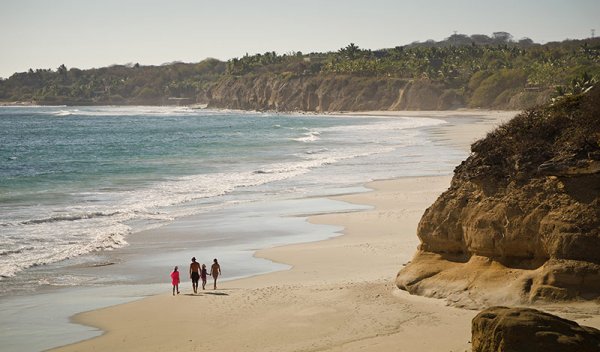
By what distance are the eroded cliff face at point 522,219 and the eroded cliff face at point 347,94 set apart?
137493mm

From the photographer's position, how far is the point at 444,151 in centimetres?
5497

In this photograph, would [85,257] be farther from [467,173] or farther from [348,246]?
[467,173]

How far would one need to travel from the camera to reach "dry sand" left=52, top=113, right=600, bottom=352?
43.3 feet

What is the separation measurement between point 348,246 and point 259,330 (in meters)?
8.79

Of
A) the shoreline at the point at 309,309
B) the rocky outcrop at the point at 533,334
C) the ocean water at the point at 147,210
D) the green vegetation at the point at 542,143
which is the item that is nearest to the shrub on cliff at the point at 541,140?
the green vegetation at the point at 542,143

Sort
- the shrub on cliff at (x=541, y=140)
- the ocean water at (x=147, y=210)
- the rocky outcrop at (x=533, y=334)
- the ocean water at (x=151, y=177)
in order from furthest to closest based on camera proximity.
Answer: the ocean water at (x=151, y=177)
the ocean water at (x=147, y=210)
the shrub on cliff at (x=541, y=140)
the rocky outcrop at (x=533, y=334)

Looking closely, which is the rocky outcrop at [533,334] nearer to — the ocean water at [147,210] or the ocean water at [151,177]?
the ocean water at [147,210]

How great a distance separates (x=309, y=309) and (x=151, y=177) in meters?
31.7

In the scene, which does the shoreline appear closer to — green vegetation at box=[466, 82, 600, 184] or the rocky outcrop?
the rocky outcrop

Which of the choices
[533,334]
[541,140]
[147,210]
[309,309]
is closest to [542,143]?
[541,140]

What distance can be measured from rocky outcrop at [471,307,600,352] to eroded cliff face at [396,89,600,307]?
409 centimetres

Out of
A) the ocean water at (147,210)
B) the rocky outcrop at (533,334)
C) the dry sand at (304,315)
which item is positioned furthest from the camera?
the ocean water at (147,210)

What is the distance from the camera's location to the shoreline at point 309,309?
529 inches

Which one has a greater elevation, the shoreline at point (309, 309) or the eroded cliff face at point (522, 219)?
the eroded cliff face at point (522, 219)
